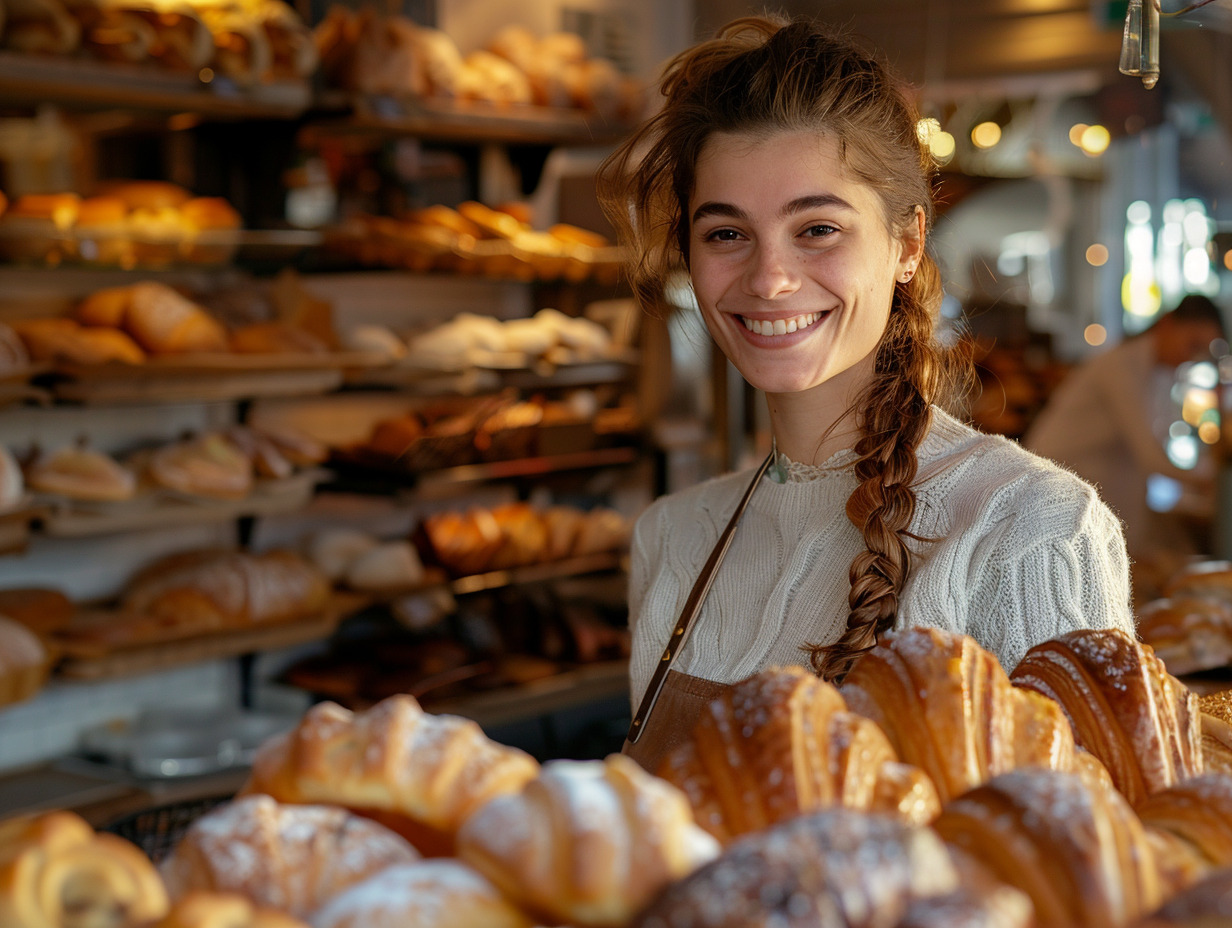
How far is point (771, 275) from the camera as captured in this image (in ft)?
4.33

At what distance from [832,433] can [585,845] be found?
1119 millimetres

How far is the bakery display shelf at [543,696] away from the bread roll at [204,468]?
83 centimetres

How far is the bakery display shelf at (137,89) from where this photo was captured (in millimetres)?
2682

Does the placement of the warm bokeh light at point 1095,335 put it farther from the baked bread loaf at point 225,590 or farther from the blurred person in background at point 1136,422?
the baked bread loaf at point 225,590

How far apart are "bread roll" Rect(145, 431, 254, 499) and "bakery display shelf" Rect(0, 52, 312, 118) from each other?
32.2 inches

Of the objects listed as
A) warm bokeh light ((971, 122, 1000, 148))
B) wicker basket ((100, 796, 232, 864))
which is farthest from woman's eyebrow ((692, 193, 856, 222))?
warm bokeh light ((971, 122, 1000, 148))

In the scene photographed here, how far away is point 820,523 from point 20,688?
75.2 inches

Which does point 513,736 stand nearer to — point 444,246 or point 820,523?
point 444,246

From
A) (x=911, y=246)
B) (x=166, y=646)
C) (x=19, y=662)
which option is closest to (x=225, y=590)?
(x=166, y=646)

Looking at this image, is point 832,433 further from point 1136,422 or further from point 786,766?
point 1136,422

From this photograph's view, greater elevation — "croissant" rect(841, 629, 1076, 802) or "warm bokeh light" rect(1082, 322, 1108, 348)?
"croissant" rect(841, 629, 1076, 802)

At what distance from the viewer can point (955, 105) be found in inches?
221

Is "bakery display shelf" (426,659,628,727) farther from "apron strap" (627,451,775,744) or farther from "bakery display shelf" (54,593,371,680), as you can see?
"apron strap" (627,451,775,744)

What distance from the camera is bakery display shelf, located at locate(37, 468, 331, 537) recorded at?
107 inches
